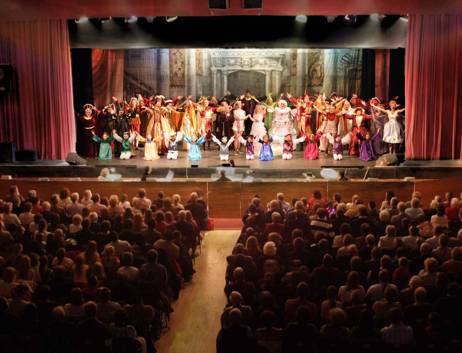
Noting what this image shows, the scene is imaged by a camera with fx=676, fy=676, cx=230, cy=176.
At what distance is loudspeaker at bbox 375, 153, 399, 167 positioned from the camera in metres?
15.3

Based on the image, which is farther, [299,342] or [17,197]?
[17,197]

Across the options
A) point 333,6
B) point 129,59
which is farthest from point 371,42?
point 129,59

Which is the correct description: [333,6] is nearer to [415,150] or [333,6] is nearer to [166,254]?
[415,150]

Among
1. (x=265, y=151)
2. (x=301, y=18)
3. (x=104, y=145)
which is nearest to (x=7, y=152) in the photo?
(x=104, y=145)

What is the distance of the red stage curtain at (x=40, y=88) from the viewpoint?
1614 centimetres

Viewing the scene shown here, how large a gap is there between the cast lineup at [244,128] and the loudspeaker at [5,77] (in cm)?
196

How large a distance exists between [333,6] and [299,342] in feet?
31.5

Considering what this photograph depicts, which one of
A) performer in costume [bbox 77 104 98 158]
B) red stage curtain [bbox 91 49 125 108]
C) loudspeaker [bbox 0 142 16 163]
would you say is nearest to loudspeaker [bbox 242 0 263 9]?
performer in costume [bbox 77 104 98 158]

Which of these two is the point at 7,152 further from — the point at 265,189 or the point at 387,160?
the point at 387,160

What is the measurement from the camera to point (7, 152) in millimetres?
16125

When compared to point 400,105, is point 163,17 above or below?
above

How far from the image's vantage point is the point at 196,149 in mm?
16641

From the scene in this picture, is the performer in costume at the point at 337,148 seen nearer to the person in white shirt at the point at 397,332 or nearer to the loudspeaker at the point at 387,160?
the loudspeaker at the point at 387,160

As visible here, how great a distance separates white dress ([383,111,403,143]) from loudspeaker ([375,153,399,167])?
2.90 ft
